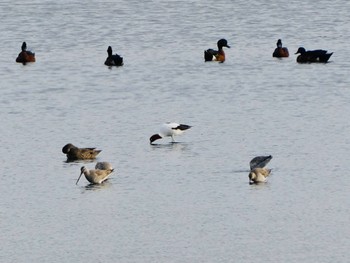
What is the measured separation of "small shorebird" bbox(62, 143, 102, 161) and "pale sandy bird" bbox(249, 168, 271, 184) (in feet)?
15.7

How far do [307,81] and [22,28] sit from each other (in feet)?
68.0

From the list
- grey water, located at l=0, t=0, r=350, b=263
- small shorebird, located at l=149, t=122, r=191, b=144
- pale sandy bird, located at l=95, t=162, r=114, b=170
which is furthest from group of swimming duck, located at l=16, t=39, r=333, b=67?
pale sandy bird, located at l=95, t=162, r=114, b=170

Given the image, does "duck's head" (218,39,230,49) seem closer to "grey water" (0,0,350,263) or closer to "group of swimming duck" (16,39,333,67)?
"group of swimming duck" (16,39,333,67)

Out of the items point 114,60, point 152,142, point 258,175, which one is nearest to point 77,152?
point 152,142

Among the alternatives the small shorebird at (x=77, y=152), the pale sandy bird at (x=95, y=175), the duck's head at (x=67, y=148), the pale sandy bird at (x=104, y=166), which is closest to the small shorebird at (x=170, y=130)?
the small shorebird at (x=77, y=152)

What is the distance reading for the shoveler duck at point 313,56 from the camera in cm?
4909

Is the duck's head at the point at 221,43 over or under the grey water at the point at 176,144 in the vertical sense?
under

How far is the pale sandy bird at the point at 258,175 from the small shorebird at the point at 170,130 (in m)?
5.58

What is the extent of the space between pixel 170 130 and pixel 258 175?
20.0 ft

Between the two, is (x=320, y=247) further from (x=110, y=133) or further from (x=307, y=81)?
(x=307, y=81)

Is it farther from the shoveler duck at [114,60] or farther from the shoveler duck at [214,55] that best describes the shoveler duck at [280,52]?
the shoveler duck at [114,60]

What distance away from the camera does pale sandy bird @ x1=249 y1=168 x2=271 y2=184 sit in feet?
94.6

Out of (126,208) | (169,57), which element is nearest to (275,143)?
(126,208)

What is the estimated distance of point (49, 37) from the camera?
59344 millimetres
